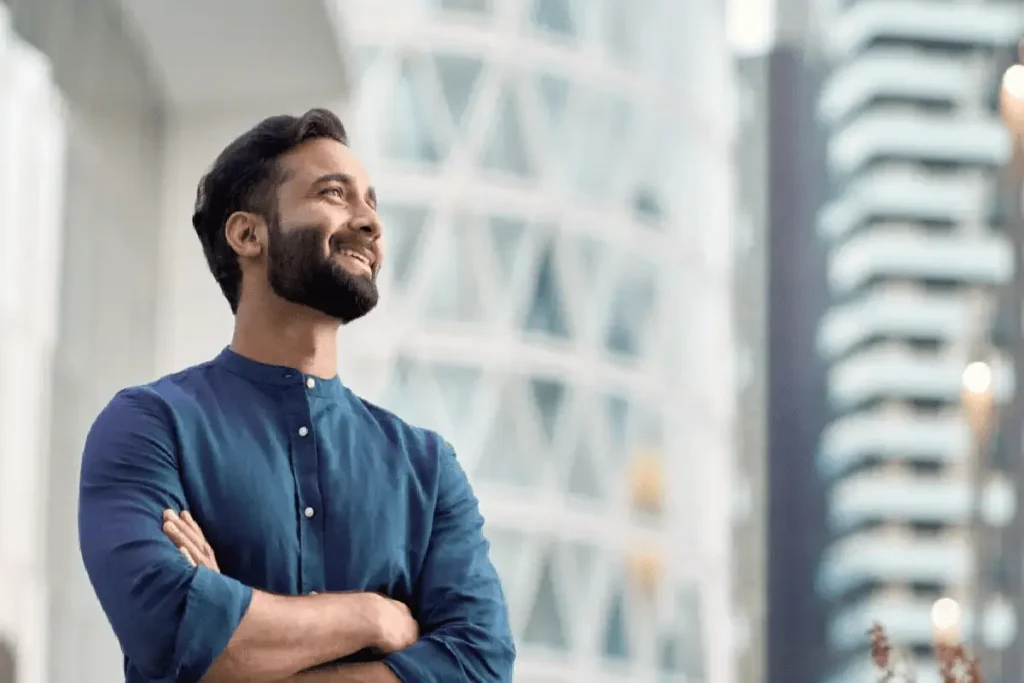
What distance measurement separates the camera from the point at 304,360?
297 cm

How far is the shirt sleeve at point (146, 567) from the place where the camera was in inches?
105

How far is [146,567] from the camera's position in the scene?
2689 millimetres

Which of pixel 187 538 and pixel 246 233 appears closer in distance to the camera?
pixel 187 538

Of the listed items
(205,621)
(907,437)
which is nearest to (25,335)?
(205,621)

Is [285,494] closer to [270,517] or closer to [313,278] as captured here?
[270,517]

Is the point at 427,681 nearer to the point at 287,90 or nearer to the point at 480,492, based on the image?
the point at 287,90

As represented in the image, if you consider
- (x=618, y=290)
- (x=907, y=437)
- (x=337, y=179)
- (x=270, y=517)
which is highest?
(x=907, y=437)

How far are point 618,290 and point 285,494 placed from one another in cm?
4361

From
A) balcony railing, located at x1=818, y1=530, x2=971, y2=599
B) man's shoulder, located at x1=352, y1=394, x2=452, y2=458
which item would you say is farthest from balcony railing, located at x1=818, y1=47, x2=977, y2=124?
man's shoulder, located at x1=352, y1=394, x2=452, y2=458

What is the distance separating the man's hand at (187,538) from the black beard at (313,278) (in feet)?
1.21

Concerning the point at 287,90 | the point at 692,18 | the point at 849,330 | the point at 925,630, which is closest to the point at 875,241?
the point at 849,330

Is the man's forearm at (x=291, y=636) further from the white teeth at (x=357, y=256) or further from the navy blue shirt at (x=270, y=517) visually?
the white teeth at (x=357, y=256)

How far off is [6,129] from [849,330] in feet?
305

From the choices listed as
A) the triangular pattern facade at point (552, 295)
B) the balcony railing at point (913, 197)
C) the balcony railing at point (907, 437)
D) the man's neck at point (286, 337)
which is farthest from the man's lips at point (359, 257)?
the balcony railing at point (913, 197)
